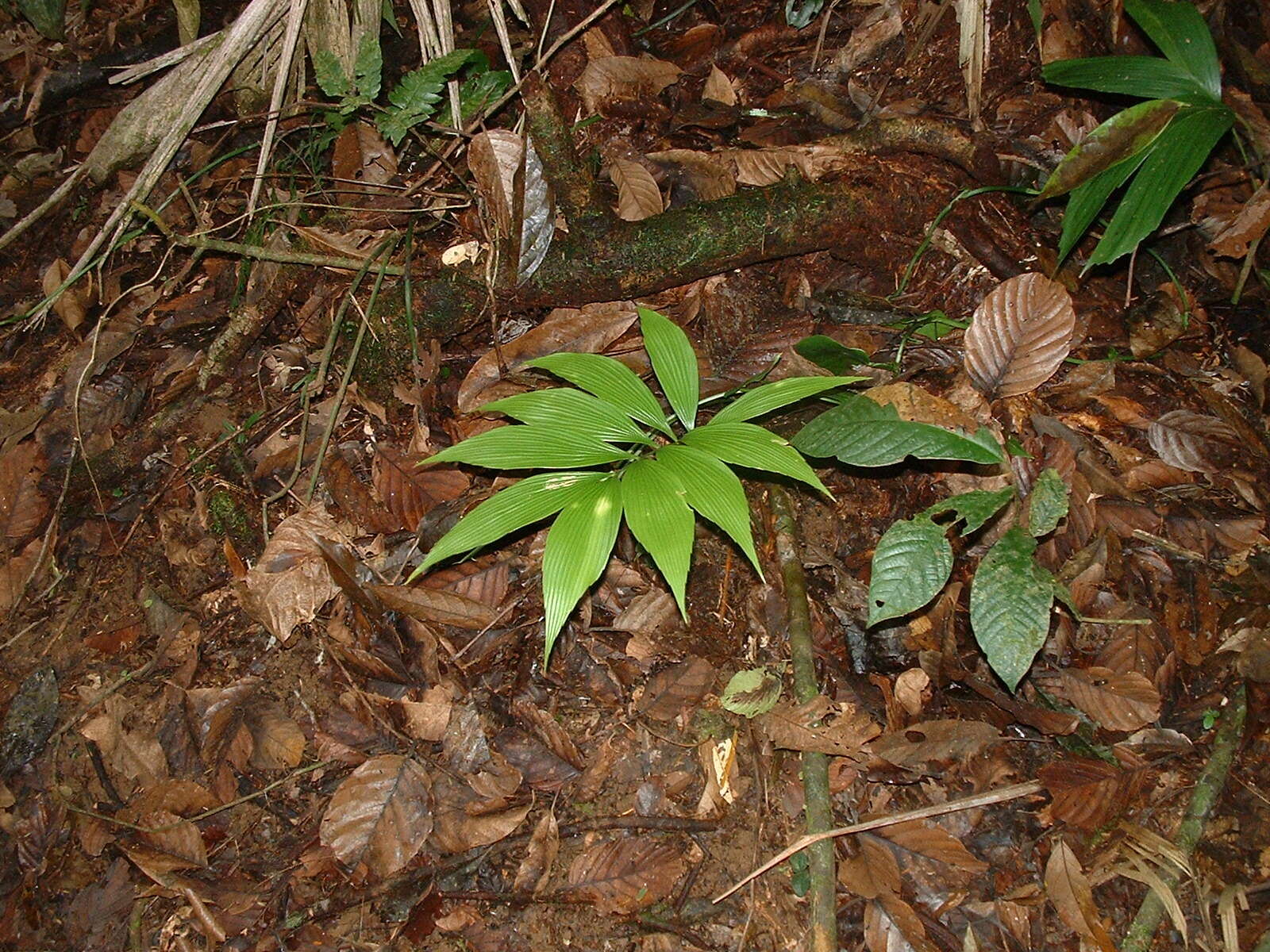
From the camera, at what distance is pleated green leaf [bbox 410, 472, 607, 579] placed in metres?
1.70

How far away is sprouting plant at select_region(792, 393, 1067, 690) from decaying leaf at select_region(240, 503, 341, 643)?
1278 mm

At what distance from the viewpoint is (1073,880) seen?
166cm

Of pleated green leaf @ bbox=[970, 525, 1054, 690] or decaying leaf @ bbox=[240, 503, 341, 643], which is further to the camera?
decaying leaf @ bbox=[240, 503, 341, 643]

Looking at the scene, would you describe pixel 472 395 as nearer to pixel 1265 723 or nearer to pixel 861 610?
pixel 861 610

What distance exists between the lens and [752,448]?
5.66 feet

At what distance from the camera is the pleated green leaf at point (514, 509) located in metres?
1.70

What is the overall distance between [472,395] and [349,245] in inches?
24.8

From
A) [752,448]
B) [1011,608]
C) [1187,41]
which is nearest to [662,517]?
[752,448]

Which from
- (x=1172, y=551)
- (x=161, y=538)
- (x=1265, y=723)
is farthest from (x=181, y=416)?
(x=1265, y=723)

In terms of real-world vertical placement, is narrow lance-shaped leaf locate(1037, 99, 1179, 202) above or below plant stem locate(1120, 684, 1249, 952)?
above

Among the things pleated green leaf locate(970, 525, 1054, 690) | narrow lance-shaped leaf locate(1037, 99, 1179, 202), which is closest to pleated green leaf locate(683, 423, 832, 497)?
pleated green leaf locate(970, 525, 1054, 690)

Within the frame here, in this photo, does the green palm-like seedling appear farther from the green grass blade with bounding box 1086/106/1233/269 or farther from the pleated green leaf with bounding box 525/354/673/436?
the green grass blade with bounding box 1086/106/1233/269

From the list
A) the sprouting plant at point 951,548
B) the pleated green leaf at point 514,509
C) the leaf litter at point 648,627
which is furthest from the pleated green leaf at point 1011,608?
the pleated green leaf at point 514,509

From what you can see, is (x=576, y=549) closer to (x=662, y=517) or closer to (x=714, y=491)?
(x=662, y=517)
